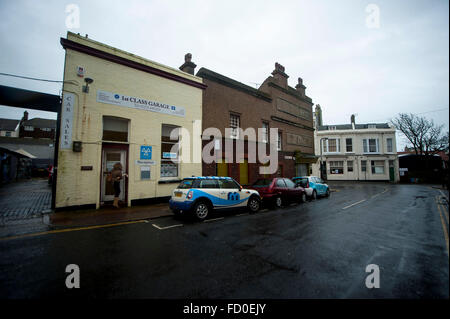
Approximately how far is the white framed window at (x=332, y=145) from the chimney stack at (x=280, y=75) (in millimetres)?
21832

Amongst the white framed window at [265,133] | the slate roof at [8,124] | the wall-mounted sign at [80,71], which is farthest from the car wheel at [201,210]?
the slate roof at [8,124]

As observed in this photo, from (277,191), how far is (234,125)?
6334 millimetres

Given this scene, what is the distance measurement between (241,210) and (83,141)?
7608mm

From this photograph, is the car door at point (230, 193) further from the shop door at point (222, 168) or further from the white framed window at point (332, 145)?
the white framed window at point (332, 145)

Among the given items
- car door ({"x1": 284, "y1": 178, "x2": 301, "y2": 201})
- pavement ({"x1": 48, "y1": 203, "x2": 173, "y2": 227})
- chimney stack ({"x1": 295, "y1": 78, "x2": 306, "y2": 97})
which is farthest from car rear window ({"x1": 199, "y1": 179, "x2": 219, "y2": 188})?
chimney stack ({"x1": 295, "y1": 78, "x2": 306, "y2": 97})

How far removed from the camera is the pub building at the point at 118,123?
316 inches

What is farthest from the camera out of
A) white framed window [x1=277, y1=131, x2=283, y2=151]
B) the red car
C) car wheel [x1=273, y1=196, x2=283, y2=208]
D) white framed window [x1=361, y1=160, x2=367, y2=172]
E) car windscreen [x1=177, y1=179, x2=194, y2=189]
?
white framed window [x1=361, y1=160, x2=367, y2=172]

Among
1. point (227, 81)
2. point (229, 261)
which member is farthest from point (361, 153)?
point (229, 261)

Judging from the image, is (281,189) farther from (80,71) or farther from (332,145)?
(332,145)

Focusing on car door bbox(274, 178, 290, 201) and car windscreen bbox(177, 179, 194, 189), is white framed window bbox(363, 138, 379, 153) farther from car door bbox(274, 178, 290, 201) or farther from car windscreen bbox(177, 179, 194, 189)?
car windscreen bbox(177, 179, 194, 189)

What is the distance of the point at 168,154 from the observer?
1091cm

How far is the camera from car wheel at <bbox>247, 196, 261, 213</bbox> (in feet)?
29.0

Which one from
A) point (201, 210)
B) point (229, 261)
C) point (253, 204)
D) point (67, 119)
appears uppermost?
point (67, 119)

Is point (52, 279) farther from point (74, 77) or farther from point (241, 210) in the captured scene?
point (74, 77)
